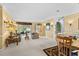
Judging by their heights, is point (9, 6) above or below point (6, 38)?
above

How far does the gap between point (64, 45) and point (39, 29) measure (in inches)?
25.7

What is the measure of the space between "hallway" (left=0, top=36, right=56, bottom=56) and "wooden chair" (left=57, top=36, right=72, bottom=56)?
0.15 meters

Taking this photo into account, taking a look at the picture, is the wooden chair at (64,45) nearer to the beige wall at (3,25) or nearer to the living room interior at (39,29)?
the living room interior at (39,29)

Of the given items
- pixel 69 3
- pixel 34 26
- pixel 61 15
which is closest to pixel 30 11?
pixel 34 26

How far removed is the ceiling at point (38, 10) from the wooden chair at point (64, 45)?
0.52m

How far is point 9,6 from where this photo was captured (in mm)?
2566

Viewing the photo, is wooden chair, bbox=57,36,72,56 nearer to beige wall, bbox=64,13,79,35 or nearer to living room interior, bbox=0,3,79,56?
living room interior, bbox=0,3,79,56

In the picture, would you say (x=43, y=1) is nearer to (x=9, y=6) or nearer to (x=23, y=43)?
(x=9, y=6)

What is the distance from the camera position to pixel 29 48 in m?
2.62

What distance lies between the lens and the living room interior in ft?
8.42

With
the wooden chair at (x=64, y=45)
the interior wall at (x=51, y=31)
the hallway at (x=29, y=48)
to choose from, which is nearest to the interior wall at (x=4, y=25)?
the hallway at (x=29, y=48)

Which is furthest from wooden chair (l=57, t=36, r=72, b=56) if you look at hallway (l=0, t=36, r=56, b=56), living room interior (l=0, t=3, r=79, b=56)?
hallway (l=0, t=36, r=56, b=56)

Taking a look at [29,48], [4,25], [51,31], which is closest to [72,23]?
[51,31]

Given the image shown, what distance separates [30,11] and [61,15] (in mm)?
662
